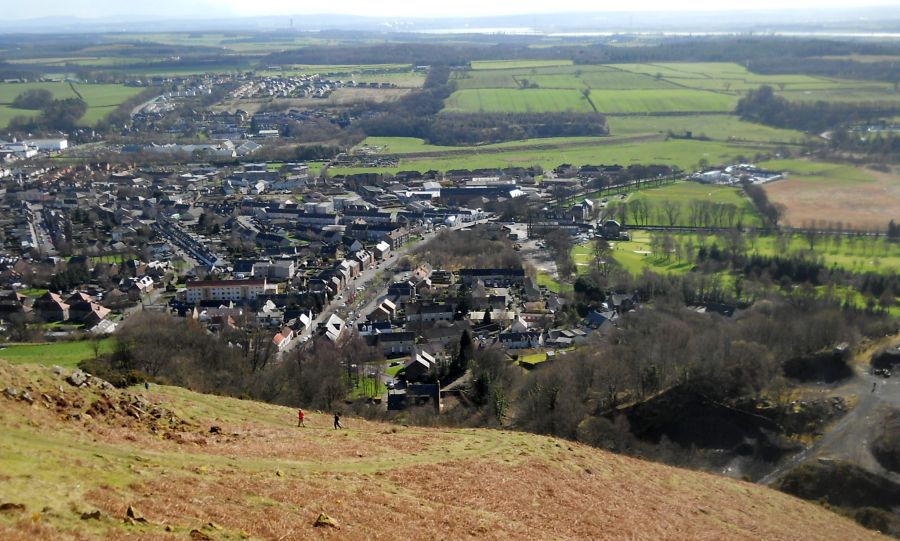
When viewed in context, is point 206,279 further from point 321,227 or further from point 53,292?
point 321,227

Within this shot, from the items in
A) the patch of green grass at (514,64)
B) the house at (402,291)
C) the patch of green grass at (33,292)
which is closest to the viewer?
the house at (402,291)

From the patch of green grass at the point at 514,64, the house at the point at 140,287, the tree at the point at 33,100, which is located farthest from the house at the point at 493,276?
the patch of green grass at the point at 514,64

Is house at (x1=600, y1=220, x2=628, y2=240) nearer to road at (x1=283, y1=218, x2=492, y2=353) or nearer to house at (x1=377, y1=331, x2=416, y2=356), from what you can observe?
road at (x1=283, y1=218, x2=492, y2=353)

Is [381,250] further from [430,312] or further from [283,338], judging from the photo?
[283,338]

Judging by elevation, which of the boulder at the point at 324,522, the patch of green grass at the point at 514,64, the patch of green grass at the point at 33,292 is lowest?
the patch of green grass at the point at 33,292

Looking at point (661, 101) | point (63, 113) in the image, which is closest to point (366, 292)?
point (661, 101)

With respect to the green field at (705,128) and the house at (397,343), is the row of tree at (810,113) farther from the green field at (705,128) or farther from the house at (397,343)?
the house at (397,343)

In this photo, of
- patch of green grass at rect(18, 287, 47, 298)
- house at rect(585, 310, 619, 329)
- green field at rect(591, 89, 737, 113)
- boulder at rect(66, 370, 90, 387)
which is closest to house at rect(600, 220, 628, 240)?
house at rect(585, 310, 619, 329)
